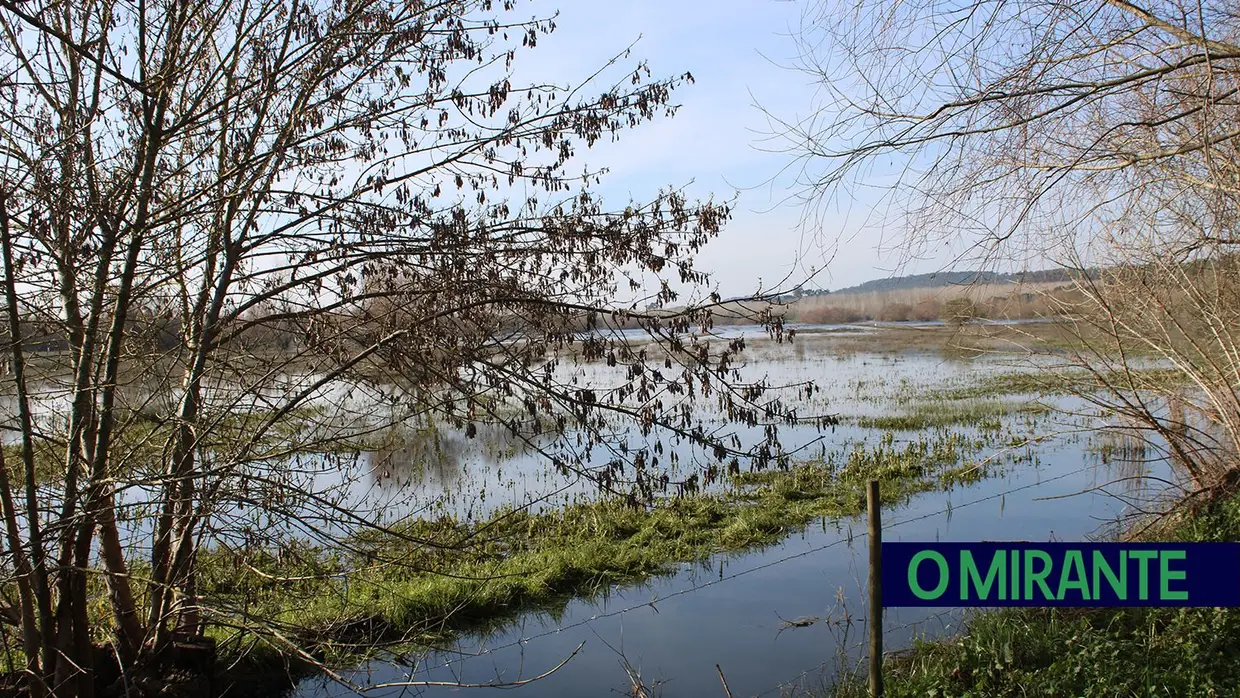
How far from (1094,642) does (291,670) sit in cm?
639

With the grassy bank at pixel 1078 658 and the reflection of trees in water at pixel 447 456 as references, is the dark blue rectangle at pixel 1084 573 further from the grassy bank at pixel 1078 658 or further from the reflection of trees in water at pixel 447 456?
the reflection of trees in water at pixel 447 456

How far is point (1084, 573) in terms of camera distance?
3604mm

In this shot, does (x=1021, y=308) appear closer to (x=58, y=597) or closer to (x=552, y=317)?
(x=552, y=317)

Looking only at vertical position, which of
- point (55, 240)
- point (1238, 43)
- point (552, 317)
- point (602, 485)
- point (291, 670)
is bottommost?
point (291, 670)

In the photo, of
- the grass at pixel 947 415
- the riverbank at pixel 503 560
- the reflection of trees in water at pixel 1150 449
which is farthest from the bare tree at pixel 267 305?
the grass at pixel 947 415

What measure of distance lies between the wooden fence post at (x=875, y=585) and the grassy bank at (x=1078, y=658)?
122 cm

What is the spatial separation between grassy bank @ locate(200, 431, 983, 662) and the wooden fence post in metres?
2.82

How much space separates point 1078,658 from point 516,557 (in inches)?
253

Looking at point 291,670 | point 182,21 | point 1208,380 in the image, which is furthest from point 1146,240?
point 291,670

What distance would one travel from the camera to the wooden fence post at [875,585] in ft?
13.2

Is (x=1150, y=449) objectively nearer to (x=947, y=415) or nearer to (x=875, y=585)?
(x=947, y=415)

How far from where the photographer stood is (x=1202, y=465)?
9.08 meters

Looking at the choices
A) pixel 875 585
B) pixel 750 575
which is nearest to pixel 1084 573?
pixel 875 585

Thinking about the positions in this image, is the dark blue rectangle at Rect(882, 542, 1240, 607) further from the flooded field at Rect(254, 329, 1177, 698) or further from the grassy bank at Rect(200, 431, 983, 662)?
the grassy bank at Rect(200, 431, 983, 662)
